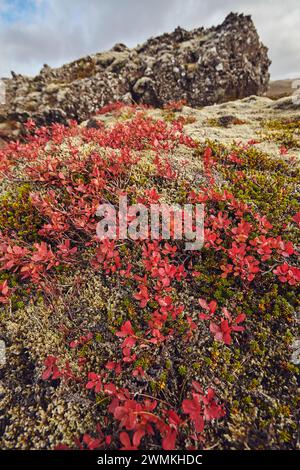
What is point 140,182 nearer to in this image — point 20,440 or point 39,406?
point 39,406

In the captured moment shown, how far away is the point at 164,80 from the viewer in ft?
59.4

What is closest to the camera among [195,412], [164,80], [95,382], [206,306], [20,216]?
[195,412]

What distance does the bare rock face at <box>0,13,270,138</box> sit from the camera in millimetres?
17141

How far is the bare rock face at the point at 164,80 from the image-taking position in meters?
17.1

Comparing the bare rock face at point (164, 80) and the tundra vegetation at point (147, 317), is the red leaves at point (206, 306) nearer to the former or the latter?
the tundra vegetation at point (147, 317)

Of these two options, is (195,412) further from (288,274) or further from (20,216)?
(20,216)

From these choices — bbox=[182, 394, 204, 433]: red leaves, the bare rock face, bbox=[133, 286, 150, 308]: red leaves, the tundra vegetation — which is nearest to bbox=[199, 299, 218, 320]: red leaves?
the tundra vegetation

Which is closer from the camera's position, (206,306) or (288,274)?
(206,306)

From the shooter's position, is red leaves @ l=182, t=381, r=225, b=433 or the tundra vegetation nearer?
red leaves @ l=182, t=381, r=225, b=433

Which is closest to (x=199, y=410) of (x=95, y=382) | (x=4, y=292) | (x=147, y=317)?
(x=95, y=382)

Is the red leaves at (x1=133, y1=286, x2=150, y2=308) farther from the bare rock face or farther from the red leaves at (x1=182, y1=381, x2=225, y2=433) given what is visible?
the bare rock face

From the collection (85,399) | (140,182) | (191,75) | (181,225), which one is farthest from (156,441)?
(191,75)

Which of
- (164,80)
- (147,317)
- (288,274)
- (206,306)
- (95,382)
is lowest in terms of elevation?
(95,382)

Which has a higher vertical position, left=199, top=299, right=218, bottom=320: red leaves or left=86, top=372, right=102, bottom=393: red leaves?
left=199, top=299, right=218, bottom=320: red leaves
